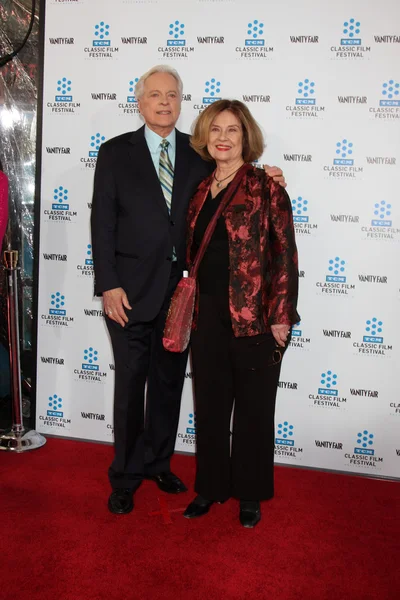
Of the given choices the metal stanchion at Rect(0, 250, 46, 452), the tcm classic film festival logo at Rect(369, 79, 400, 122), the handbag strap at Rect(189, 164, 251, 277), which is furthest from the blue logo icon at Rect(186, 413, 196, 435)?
the tcm classic film festival logo at Rect(369, 79, 400, 122)

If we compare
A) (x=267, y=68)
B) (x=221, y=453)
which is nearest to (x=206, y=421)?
(x=221, y=453)

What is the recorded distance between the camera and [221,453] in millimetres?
2715

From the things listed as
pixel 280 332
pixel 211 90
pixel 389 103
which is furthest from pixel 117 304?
pixel 389 103

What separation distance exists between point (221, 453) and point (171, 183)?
129cm

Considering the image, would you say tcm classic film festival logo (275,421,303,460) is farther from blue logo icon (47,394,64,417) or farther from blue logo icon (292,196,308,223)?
blue logo icon (47,394,64,417)

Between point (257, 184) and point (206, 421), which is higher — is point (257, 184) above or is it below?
above

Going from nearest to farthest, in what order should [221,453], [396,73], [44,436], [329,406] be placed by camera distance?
[221,453], [396,73], [329,406], [44,436]

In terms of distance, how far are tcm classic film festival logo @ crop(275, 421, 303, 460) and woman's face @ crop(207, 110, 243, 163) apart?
66.6 inches

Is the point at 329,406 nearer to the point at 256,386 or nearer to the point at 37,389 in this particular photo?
the point at 256,386

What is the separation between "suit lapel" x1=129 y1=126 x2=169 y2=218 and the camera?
2736mm

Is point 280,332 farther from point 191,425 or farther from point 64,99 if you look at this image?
point 64,99

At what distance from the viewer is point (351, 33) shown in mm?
3139

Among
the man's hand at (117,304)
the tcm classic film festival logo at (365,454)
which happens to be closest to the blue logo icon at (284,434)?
the tcm classic film festival logo at (365,454)

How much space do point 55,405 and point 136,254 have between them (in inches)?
57.2
